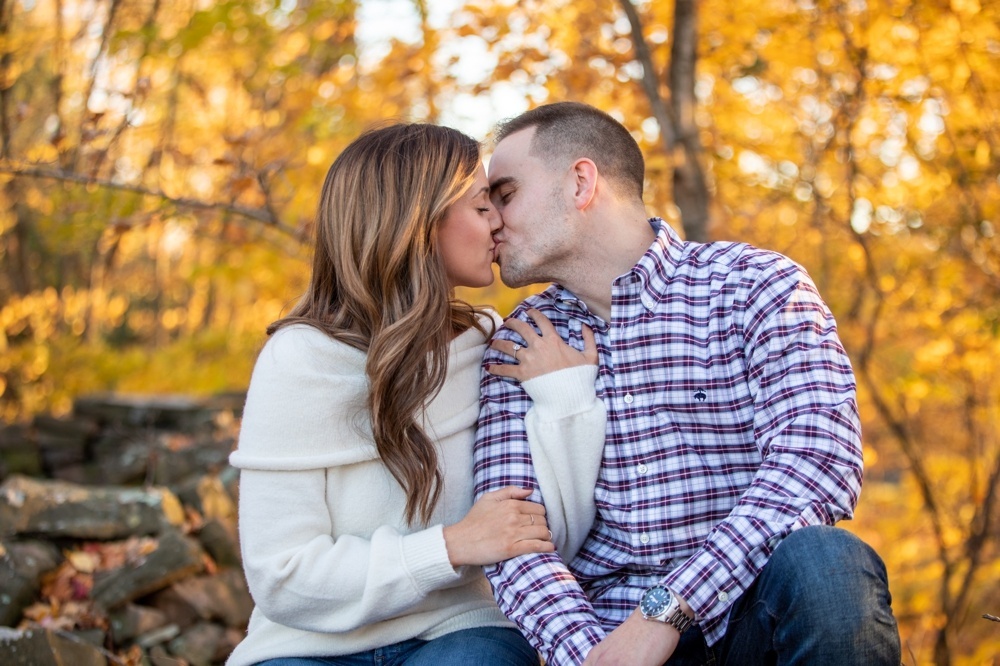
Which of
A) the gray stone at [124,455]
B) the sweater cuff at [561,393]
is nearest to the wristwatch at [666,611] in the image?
the sweater cuff at [561,393]

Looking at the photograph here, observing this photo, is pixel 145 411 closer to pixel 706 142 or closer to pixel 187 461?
pixel 187 461

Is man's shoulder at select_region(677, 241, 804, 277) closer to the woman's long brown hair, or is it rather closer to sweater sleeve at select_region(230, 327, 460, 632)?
the woman's long brown hair

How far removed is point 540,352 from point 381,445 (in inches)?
19.8

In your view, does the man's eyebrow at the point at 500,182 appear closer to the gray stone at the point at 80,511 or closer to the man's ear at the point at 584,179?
the man's ear at the point at 584,179

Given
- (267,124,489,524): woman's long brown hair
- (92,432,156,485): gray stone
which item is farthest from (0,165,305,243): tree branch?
(92,432,156,485): gray stone

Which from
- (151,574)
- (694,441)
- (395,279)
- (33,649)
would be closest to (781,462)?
(694,441)

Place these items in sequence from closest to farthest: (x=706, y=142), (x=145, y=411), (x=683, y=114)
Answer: (x=683, y=114)
(x=706, y=142)
(x=145, y=411)

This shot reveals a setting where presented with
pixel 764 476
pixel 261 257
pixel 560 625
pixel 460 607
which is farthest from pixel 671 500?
pixel 261 257

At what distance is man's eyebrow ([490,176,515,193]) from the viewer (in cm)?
272

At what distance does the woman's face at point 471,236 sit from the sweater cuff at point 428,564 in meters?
0.78

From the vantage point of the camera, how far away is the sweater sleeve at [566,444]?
7.75 feet

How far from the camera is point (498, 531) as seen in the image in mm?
2209

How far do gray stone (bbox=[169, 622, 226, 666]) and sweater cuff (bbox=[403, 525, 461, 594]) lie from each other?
1.51 meters

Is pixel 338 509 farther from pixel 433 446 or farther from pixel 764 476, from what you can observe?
pixel 764 476
